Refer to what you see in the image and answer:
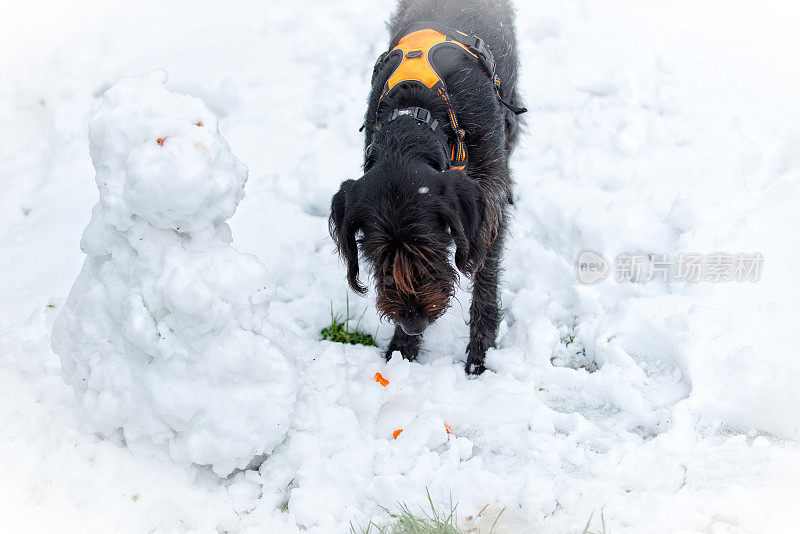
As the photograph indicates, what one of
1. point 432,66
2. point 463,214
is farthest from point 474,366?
point 432,66

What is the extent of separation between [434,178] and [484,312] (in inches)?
38.3

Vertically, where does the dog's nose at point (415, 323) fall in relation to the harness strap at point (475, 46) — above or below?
below

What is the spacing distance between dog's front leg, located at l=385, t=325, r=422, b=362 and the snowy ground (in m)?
0.13

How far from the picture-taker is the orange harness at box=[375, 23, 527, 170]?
291 cm

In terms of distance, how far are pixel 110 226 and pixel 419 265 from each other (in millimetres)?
1205

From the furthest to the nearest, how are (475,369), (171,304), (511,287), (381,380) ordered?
(511,287)
(475,369)
(381,380)
(171,304)

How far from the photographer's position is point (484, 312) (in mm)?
3162

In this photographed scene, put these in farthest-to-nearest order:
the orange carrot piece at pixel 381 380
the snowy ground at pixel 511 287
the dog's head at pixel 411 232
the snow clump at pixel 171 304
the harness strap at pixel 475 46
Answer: the harness strap at pixel 475 46
the orange carrot piece at pixel 381 380
the dog's head at pixel 411 232
the snowy ground at pixel 511 287
the snow clump at pixel 171 304

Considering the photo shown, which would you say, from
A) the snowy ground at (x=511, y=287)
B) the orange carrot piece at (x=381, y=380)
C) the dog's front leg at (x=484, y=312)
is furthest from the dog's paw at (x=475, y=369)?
the orange carrot piece at (x=381, y=380)

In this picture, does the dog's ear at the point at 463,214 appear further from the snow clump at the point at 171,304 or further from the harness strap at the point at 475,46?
the harness strap at the point at 475,46

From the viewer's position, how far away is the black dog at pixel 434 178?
242 cm

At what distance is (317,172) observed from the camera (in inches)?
162

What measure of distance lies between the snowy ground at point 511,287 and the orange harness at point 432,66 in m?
0.99

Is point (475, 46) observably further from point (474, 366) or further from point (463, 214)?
point (474, 366)
